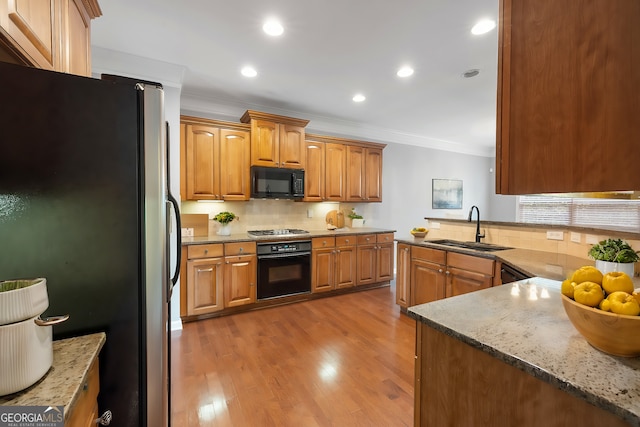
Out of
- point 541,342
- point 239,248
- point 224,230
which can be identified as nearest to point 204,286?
point 239,248

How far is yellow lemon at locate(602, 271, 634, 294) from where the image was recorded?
77 cm

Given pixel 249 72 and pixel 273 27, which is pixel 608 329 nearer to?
pixel 273 27

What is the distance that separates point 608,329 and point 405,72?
283 centimetres

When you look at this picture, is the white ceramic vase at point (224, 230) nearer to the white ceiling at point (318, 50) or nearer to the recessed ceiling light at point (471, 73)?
the white ceiling at point (318, 50)

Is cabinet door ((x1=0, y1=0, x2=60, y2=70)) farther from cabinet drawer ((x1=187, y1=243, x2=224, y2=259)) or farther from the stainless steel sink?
the stainless steel sink

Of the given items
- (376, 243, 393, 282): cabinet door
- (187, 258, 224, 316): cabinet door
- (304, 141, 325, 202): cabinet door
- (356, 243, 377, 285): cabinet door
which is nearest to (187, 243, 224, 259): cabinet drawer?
(187, 258, 224, 316): cabinet door

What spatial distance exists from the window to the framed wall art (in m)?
1.35

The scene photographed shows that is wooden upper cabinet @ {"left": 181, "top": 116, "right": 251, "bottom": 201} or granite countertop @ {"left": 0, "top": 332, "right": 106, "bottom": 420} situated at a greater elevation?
wooden upper cabinet @ {"left": 181, "top": 116, "right": 251, "bottom": 201}

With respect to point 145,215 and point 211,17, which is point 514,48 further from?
point 211,17

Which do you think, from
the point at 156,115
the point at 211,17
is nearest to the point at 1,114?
the point at 156,115

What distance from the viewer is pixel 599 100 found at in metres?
0.67

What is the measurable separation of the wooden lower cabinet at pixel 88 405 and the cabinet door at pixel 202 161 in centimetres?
255

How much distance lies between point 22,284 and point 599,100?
158cm

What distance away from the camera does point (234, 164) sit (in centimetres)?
344
